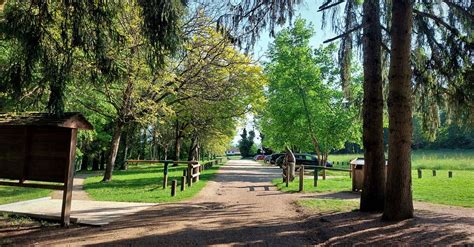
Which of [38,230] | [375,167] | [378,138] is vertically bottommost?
[38,230]

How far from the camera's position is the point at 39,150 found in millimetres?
8617

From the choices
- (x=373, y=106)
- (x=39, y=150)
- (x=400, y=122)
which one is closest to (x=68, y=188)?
(x=39, y=150)

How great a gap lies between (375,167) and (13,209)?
30.9ft

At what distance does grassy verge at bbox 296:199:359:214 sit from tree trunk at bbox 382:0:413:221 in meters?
2.08

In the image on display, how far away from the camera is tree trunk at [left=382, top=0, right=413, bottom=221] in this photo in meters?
8.15

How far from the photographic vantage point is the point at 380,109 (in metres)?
10.1

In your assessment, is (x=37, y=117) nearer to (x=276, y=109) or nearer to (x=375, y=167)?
(x=375, y=167)

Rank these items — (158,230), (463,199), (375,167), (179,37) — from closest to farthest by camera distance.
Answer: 1. (179,37)
2. (158,230)
3. (375,167)
4. (463,199)

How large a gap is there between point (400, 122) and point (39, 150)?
26.5 feet

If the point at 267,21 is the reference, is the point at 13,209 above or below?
below

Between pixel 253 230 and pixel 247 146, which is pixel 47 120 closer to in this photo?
pixel 253 230

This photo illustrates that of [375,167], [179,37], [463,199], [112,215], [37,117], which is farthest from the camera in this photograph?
[463,199]

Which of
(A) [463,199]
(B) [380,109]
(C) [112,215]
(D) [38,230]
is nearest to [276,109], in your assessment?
(A) [463,199]

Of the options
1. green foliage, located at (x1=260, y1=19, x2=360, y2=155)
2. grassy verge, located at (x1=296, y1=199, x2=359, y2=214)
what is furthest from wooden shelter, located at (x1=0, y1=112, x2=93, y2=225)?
green foliage, located at (x1=260, y1=19, x2=360, y2=155)
